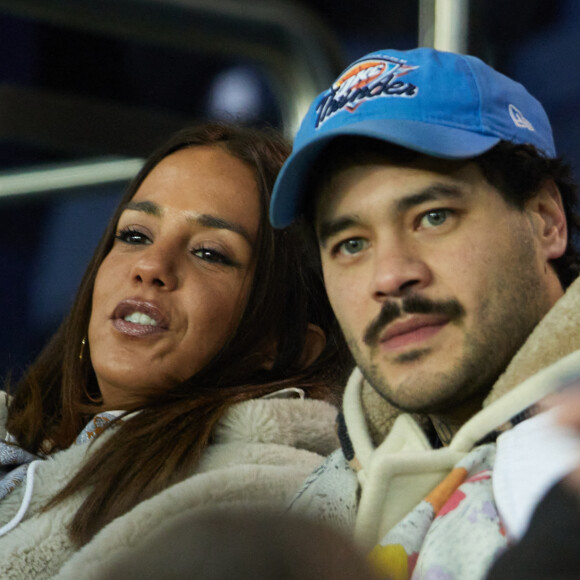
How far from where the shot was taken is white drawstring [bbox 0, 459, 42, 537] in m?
1.09

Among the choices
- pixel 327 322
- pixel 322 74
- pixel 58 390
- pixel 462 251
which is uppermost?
pixel 322 74

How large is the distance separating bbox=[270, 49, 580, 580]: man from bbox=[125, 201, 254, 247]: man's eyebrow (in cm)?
36

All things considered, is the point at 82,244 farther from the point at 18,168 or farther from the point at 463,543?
the point at 463,543

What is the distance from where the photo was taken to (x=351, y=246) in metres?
0.93

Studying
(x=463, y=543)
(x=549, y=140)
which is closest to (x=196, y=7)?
(x=549, y=140)

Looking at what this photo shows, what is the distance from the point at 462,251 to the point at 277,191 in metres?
0.23

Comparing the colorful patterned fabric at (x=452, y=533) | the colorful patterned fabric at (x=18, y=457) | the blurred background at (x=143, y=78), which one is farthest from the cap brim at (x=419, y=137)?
the colorful patterned fabric at (x=18, y=457)

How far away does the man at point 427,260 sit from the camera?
30.3 inches

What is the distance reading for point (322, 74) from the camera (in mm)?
1646

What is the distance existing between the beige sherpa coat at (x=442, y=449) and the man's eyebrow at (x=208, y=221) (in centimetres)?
56

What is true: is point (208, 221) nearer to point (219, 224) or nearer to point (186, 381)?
point (219, 224)

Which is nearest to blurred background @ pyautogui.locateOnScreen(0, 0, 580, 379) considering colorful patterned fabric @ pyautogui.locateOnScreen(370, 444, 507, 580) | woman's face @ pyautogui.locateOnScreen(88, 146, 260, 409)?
woman's face @ pyautogui.locateOnScreen(88, 146, 260, 409)

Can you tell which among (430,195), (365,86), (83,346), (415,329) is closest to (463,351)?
(415,329)

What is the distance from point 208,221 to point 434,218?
0.52 metres
